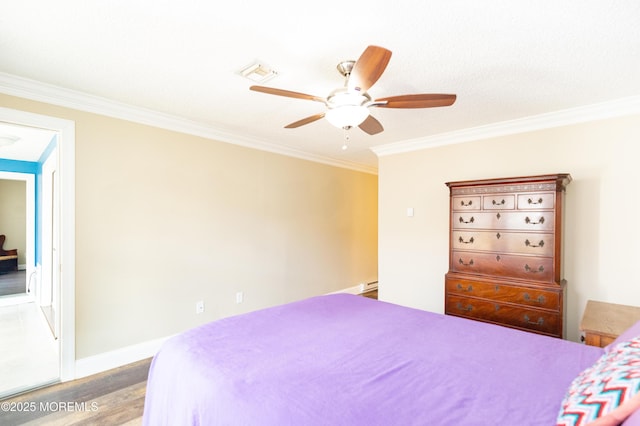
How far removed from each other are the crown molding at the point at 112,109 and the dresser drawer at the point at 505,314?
2870 millimetres

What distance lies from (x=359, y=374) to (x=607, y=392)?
30.7 inches

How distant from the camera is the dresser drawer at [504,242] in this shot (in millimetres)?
2619

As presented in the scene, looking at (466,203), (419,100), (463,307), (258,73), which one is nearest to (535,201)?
(466,203)

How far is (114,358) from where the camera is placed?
2732mm

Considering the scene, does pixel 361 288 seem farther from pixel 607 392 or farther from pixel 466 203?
pixel 607 392

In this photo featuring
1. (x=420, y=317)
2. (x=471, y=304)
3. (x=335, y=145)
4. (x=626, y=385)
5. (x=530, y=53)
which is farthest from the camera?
(x=335, y=145)

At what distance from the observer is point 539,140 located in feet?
9.93

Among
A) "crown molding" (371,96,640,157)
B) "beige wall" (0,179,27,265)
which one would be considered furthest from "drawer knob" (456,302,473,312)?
"beige wall" (0,179,27,265)

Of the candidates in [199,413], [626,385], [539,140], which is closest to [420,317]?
[626,385]

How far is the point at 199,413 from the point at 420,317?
55.9 inches

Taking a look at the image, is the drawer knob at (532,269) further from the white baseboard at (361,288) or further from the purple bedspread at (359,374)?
the white baseboard at (361,288)

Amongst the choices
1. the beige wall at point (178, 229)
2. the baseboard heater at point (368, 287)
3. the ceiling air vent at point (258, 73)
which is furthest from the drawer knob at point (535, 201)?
the baseboard heater at point (368, 287)

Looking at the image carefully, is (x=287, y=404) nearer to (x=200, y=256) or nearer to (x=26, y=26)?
(x=26, y=26)

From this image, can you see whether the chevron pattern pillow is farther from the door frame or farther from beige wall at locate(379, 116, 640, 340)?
the door frame
